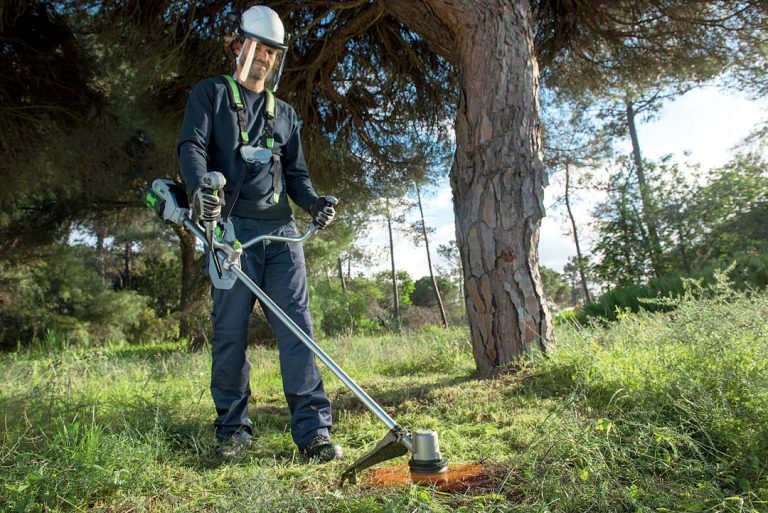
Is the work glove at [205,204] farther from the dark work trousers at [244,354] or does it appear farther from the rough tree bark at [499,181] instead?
the rough tree bark at [499,181]

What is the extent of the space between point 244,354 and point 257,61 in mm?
1489

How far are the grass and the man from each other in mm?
222

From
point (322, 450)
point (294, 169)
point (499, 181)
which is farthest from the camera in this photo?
point (499, 181)

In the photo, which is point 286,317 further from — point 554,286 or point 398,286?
point 554,286

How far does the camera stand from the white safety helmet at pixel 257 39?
2824 millimetres

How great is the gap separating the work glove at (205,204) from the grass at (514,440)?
2.91 feet

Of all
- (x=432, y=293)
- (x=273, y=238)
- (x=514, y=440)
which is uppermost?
(x=432, y=293)

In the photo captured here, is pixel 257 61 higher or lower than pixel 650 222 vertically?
lower

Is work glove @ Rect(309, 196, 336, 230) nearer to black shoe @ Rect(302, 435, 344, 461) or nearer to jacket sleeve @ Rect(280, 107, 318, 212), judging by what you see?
jacket sleeve @ Rect(280, 107, 318, 212)

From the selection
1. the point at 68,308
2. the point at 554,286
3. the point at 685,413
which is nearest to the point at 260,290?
the point at 685,413

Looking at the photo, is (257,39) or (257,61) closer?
(257,39)

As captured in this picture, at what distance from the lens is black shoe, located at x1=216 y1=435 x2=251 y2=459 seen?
8.45 feet

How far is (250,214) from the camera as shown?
2.87m

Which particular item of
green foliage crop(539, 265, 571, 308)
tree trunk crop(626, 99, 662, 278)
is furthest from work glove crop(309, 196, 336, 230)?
green foliage crop(539, 265, 571, 308)
